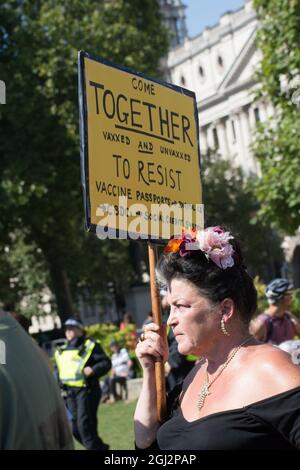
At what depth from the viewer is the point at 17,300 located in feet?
147

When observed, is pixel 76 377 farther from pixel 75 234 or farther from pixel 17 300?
pixel 17 300

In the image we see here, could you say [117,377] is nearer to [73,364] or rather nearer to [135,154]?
[73,364]

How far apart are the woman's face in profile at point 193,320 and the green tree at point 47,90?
975 inches

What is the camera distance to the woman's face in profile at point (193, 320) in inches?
137

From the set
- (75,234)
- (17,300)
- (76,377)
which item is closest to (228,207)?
(17,300)

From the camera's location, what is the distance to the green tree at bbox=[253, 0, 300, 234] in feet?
60.7

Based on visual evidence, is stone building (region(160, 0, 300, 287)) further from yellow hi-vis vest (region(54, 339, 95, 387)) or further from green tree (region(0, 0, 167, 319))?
yellow hi-vis vest (region(54, 339, 95, 387))

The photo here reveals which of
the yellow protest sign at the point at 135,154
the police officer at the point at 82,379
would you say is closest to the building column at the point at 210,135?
the police officer at the point at 82,379

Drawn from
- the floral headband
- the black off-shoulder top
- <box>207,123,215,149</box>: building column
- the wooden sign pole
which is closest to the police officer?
the wooden sign pole

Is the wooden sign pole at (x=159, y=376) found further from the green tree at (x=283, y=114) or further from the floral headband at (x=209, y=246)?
the green tree at (x=283, y=114)

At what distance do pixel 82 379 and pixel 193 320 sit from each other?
23.3ft

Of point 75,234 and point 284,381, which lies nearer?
point 284,381
